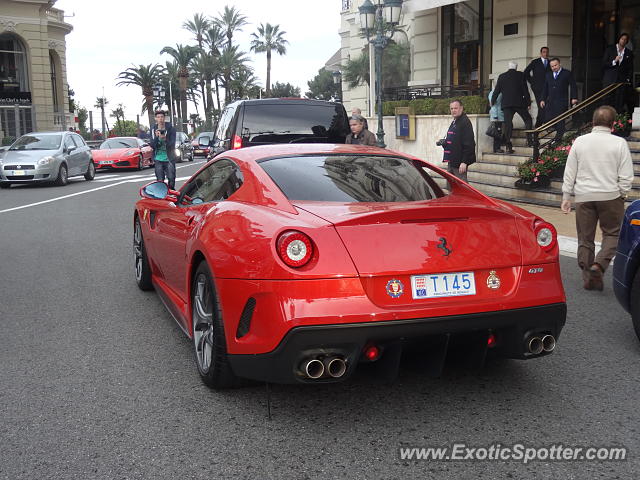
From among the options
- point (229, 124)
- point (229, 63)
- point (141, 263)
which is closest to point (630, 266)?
point (141, 263)

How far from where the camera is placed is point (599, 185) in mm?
7016

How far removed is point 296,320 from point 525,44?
16462 mm

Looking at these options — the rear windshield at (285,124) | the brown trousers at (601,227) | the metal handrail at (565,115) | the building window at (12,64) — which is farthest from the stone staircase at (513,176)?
the building window at (12,64)

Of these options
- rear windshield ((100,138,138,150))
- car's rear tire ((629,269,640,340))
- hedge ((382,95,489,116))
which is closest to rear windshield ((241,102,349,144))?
hedge ((382,95,489,116))

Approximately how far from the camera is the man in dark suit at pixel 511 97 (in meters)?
16.4

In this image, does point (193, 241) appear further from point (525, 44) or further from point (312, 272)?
point (525, 44)

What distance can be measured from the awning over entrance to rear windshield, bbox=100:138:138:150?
1337cm

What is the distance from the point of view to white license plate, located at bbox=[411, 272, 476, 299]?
372 centimetres

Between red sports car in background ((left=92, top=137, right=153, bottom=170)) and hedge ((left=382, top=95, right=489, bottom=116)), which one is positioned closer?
hedge ((left=382, top=95, right=489, bottom=116))

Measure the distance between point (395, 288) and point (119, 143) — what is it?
27.9m

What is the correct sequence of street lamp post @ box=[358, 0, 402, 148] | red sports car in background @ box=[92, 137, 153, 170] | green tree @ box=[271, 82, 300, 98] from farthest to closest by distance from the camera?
green tree @ box=[271, 82, 300, 98], red sports car in background @ box=[92, 137, 153, 170], street lamp post @ box=[358, 0, 402, 148]

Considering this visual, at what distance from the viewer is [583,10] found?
1820 cm

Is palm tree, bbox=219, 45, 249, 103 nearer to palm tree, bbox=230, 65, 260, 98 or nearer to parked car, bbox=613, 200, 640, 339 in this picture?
palm tree, bbox=230, 65, 260, 98

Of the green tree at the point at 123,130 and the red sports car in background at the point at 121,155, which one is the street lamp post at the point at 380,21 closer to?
the red sports car in background at the point at 121,155
